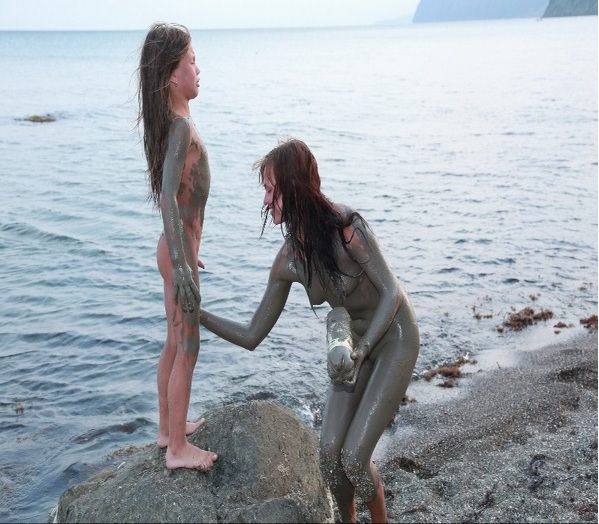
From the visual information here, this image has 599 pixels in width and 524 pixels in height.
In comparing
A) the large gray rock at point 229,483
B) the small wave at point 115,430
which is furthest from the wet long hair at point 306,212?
the small wave at point 115,430

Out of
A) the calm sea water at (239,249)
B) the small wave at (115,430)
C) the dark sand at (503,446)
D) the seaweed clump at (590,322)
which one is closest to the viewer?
the dark sand at (503,446)

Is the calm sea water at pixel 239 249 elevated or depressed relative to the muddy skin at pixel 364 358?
depressed

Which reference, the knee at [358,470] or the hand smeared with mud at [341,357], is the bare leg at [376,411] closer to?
the knee at [358,470]

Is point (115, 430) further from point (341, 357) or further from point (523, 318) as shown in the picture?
point (523, 318)

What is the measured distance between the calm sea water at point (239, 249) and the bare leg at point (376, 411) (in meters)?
3.13

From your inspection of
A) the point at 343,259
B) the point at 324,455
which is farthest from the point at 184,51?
the point at 324,455

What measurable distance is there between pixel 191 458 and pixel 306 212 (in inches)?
69.4

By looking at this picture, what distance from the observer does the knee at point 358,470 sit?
471 centimetres

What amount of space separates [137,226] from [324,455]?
1266 centimetres

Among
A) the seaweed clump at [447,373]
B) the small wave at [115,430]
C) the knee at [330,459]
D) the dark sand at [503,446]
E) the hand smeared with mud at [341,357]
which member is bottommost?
the small wave at [115,430]

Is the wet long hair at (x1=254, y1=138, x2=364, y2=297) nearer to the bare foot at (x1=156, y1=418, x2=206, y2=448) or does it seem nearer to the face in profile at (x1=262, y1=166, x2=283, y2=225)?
the face in profile at (x1=262, y1=166, x2=283, y2=225)

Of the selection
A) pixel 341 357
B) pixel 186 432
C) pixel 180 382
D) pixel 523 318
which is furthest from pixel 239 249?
pixel 341 357

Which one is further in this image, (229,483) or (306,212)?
(229,483)

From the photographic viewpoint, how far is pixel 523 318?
10.8 metres
